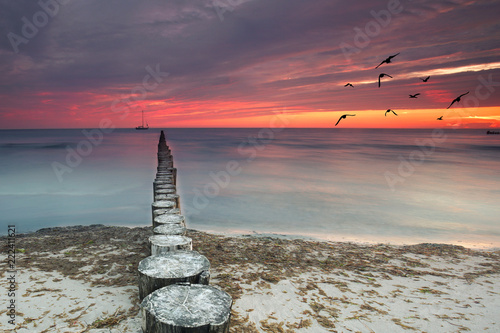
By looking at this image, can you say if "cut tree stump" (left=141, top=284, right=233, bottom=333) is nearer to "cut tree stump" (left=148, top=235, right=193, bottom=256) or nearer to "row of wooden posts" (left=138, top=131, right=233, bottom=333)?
"row of wooden posts" (left=138, top=131, right=233, bottom=333)

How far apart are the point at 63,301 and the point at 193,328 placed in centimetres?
291

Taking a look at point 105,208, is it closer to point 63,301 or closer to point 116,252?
point 116,252

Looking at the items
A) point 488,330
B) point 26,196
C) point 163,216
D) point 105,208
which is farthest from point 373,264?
point 26,196

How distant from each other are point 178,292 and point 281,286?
108 inches

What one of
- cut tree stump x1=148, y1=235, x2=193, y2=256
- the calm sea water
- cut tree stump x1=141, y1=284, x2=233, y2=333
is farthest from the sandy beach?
the calm sea water

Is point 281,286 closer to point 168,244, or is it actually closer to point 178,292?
point 168,244

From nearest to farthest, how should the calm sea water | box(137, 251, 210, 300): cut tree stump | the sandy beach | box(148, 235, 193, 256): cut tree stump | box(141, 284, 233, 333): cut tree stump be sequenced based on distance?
box(141, 284, 233, 333): cut tree stump < box(137, 251, 210, 300): cut tree stump < box(148, 235, 193, 256): cut tree stump < the sandy beach < the calm sea water

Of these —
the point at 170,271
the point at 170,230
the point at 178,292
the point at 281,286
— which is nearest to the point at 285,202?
the point at 281,286

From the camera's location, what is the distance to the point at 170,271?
241 cm

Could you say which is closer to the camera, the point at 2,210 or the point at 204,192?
the point at 2,210

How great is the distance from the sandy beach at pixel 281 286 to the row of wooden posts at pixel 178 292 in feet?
3.46

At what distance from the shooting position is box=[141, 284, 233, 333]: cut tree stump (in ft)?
5.70

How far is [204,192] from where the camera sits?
16.3 meters

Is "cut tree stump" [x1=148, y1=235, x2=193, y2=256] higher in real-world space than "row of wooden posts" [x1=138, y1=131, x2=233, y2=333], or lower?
higher
